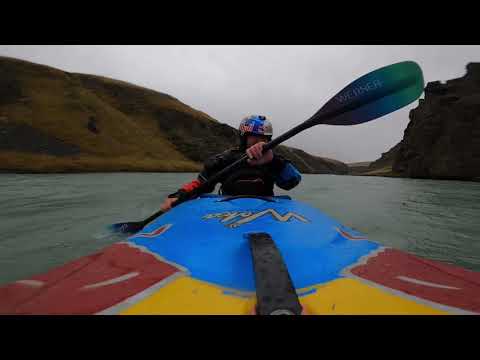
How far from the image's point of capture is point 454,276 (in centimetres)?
142

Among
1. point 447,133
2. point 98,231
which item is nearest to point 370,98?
point 98,231

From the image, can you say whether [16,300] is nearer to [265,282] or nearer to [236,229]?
[265,282]

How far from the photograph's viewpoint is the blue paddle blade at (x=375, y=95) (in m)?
2.69

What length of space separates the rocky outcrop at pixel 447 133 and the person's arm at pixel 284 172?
3822 cm

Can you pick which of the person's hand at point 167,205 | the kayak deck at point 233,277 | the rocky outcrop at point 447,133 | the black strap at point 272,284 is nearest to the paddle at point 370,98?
the person's hand at point 167,205

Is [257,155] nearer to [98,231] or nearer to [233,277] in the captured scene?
[233,277]

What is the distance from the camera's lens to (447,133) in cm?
3375

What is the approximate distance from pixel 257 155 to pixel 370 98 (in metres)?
1.50

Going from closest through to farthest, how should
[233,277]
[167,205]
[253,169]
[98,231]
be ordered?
[233,277]
[253,169]
[167,205]
[98,231]

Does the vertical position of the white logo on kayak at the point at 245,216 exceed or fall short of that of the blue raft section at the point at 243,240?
it exceeds it

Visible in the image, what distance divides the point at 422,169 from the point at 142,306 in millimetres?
44483

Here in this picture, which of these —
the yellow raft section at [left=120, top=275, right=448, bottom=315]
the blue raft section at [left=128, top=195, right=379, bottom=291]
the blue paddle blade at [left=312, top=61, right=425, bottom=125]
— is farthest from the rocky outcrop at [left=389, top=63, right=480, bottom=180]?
the yellow raft section at [left=120, top=275, right=448, bottom=315]

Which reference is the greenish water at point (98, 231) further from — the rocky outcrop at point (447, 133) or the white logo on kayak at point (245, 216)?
the rocky outcrop at point (447, 133)

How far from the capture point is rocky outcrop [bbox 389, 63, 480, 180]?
102 feet
